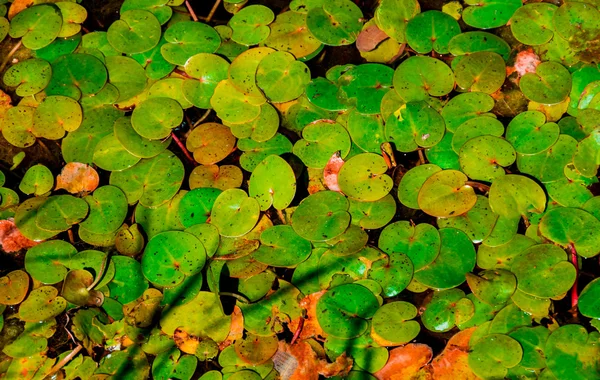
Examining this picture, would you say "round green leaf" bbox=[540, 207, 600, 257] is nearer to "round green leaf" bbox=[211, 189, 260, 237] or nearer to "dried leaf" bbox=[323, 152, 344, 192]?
"dried leaf" bbox=[323, 152, 344, 192]

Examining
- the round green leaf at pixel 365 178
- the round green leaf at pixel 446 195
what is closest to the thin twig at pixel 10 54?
the round green leaf at pixel 365 178

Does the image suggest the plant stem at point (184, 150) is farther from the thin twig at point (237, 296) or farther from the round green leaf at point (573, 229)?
the round green leaf at point (573, 229)

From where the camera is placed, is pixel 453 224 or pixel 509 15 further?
pixel 509 15

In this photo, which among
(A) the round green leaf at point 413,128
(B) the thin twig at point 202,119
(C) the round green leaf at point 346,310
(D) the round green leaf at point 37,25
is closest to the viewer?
(C) the round green leaf at point 346,310

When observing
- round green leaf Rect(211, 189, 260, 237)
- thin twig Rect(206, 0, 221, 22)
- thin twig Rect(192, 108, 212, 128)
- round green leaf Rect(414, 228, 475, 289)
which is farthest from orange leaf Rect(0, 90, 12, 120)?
round green leaf Rect(414, 228, 475, 289)

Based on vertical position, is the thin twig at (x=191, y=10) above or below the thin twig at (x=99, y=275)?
above

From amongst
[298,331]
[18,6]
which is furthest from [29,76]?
[298,331]

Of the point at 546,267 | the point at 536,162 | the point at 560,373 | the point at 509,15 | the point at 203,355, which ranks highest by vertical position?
the point at 509,15

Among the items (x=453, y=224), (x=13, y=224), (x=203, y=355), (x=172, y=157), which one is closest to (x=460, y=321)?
(x=453, y=224)

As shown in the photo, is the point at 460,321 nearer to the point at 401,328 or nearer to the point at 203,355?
the point at 401,328
